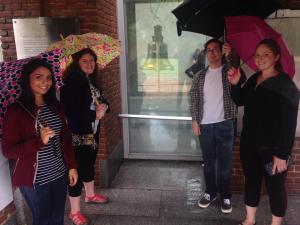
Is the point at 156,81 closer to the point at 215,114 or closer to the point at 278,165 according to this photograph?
the point at 215,114

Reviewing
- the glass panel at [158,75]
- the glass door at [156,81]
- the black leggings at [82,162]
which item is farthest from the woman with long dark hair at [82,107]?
the glass panel at [158,75]

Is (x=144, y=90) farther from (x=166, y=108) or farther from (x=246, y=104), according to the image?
(x=246, y=104)

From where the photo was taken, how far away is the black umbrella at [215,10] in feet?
10.1

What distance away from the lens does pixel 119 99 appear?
5102mm

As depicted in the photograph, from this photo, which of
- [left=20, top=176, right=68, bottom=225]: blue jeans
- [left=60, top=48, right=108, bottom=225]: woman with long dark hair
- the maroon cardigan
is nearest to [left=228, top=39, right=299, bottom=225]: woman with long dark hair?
[left=60, top=48, right=108, bottom=225]: woman with long dark hair

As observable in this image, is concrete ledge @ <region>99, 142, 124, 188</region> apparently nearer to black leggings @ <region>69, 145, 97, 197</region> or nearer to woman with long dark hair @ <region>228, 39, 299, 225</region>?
black leggings @ <region>69, 145, 97, 197</region>

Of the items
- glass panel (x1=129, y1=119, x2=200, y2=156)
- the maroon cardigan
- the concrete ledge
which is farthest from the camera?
glass panel (x1=129, y1=119, x2=200, y2=156)

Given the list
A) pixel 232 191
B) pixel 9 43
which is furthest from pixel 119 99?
pixel 232 191

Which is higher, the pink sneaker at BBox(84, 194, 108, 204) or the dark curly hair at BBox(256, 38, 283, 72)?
the dark curly hair at BBox(256, 38, 283, 72)

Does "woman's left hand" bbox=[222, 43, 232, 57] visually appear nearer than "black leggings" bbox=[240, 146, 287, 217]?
No

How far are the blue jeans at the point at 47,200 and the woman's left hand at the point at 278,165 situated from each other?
172cm

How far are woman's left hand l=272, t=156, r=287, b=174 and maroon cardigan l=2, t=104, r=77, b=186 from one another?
1.85 m

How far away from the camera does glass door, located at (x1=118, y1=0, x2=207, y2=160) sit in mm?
4930

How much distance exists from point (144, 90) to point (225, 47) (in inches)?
89.0
